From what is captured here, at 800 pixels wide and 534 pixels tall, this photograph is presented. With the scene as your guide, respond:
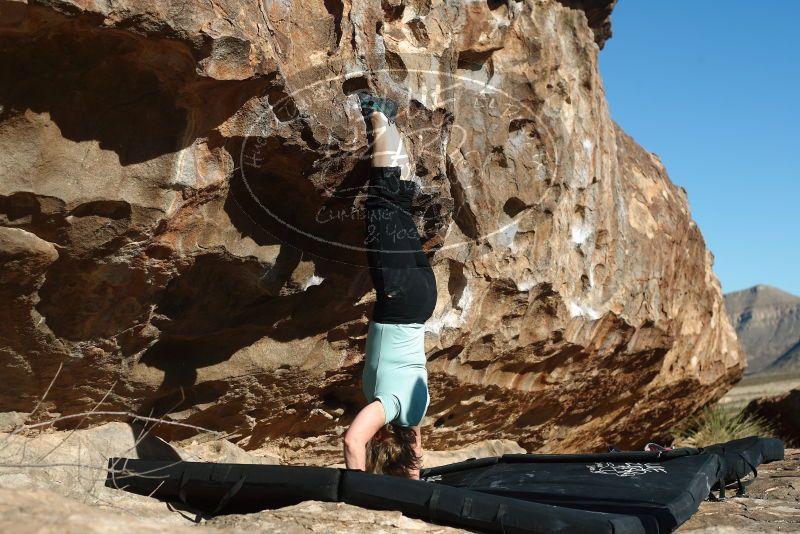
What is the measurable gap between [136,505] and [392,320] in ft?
4.33

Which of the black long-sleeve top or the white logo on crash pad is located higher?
the black long-sleeve top

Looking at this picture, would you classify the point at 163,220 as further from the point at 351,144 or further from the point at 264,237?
the point at 351,144

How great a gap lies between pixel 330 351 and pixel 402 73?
1.59 m

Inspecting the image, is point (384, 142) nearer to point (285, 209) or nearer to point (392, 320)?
point (285, 209)

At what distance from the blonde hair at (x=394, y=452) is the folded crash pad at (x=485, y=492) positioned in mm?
239

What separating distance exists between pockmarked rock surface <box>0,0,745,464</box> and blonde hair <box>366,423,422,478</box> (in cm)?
91

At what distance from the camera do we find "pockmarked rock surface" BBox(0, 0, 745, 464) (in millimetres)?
3410

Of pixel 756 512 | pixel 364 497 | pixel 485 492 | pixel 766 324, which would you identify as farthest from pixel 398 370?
pixel 766 324

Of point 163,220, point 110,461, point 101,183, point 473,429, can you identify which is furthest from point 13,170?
point 473,429

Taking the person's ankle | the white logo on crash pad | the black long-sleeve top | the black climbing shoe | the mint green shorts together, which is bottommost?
the white logo on crash pad

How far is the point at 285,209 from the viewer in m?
4.23

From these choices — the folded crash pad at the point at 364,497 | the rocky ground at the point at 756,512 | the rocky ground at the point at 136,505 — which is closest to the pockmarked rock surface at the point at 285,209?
the rocky ground at the point at 136,505

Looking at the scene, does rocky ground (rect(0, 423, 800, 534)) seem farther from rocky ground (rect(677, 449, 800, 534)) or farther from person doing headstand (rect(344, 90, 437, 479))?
person doing headstand (rect(344, 90, 437, 479))

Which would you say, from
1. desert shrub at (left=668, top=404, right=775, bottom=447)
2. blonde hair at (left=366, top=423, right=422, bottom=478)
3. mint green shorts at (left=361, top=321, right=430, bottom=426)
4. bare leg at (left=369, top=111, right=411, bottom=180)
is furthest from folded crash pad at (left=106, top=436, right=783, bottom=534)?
desert shrub at (left=668, top=404, right=775, bottom=447)
